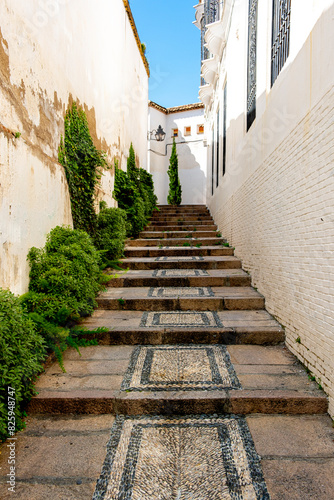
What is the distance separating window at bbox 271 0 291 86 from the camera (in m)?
3.45

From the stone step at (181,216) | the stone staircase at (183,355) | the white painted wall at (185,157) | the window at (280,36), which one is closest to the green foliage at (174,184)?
the white painted wall at (185,157)

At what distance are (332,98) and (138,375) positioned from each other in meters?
2.69

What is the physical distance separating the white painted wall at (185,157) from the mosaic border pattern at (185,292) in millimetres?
12613

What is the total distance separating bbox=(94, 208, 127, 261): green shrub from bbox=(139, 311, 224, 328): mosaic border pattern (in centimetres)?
198

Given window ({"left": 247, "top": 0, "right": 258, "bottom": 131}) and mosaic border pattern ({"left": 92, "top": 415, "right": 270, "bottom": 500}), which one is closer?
mosaic border pattern ({"left": 92, "top": 415, "right": 270, "bottom": 500})

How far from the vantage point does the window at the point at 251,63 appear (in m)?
4.98

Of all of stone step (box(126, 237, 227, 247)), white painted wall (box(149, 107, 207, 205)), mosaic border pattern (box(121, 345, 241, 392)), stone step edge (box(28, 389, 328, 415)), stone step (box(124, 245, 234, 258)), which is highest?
white painted wall (box(149, 107, 207, 205))

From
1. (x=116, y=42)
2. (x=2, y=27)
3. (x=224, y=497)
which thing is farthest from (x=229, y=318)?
(x=116, y=42)

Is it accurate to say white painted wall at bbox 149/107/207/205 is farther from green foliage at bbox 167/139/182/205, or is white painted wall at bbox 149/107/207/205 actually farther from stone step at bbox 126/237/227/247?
stone step at bbox 126/237/227/247

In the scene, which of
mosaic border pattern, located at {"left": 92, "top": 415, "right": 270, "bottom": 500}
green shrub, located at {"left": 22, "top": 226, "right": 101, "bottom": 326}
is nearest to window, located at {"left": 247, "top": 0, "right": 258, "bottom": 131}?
green shrub, located at {"left": 22, "top": 226, "right": 101, "bottom": 326}

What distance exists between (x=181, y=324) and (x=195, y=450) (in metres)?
1.66

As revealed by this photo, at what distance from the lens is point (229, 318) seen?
3750mm

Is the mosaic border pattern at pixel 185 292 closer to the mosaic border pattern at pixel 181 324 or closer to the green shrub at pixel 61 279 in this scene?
the mosaic border pattern at pixel 181 324

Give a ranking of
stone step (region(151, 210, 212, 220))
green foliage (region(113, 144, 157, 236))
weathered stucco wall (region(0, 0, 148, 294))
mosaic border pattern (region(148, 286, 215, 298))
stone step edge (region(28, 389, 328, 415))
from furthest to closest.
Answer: stone step (region(151, 210, 212, 220)) → green foliage (region(113, 144, 157, 236)) → mosaic border pattern (region(148, 286, 215, 298)) → weathered stucco wall (region(0, 0, 148, 294)) → stone step edge (region(28, 389, 328, 415))
